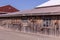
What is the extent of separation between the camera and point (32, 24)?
63.4ft

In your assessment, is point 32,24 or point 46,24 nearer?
point 46,24

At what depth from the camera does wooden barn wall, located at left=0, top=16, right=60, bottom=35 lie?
17.1 m

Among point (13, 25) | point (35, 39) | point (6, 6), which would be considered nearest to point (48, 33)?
point (35, 39)

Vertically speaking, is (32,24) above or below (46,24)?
below

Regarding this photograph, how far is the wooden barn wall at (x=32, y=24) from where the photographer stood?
56.1 feet

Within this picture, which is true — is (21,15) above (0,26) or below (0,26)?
above

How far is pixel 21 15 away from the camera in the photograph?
782 inches

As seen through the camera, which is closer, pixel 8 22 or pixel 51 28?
pixel 51 28

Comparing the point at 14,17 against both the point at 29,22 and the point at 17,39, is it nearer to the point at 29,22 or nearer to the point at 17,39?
the point at 29,22

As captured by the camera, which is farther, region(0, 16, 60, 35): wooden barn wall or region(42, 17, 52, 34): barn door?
region(42, 17, 52, 34): barn door

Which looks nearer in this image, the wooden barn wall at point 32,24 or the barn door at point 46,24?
the wooden barn wall at point 32,24

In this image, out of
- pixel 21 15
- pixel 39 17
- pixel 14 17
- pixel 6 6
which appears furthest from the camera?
pixel 6 6

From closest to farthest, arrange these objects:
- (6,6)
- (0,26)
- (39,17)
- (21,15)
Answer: (39,17)
(21,15)
(0,26)
(6,6)

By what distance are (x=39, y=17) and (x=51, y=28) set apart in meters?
1.95
